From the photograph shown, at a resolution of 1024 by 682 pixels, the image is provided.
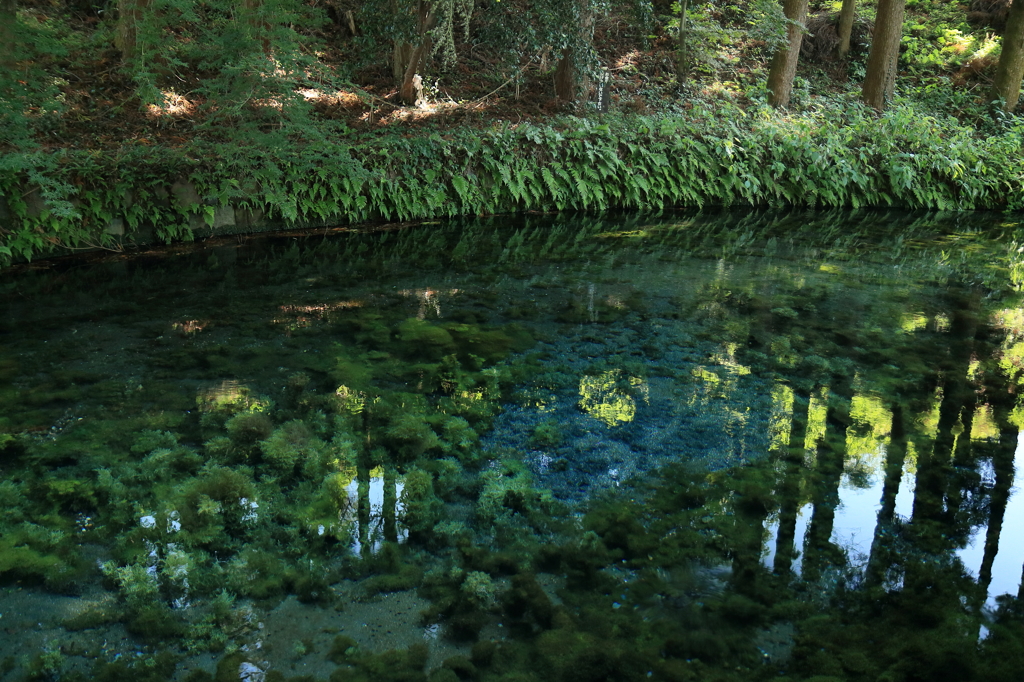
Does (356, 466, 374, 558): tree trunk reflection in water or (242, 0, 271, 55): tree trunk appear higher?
(242, 0, 271, 55): tree trunk

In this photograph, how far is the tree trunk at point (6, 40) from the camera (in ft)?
23.9

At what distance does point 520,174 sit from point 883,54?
8498mm

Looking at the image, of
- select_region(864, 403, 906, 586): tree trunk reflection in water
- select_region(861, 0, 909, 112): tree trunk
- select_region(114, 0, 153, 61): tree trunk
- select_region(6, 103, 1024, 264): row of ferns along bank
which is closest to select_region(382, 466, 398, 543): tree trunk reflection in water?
select_region(864, 403, 906, 586): tree trunk reflection in water

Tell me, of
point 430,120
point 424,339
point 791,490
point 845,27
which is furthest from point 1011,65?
point 791,490

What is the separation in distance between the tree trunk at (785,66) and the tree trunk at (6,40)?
A: 1251 cm

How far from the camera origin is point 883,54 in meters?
14.5

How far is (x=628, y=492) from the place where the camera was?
12.8 feet

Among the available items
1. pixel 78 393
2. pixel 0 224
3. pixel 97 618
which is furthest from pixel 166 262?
pixel 97 618

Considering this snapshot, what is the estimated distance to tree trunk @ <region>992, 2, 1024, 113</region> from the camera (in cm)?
1489

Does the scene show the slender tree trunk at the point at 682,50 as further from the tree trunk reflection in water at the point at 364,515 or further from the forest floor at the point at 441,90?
the tree trunk reflection in water at the point at 364,515

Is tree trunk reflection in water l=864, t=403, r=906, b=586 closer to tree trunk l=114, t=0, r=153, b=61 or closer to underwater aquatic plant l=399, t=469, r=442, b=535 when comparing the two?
underwater aquatic plant l=399, t=469, r=442, b=535

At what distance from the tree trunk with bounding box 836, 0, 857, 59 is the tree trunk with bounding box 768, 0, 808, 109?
3.61 metres

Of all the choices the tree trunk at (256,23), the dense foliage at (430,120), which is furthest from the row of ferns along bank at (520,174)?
the tree trunk at (256,23)

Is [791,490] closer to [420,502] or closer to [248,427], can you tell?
[420,502]
